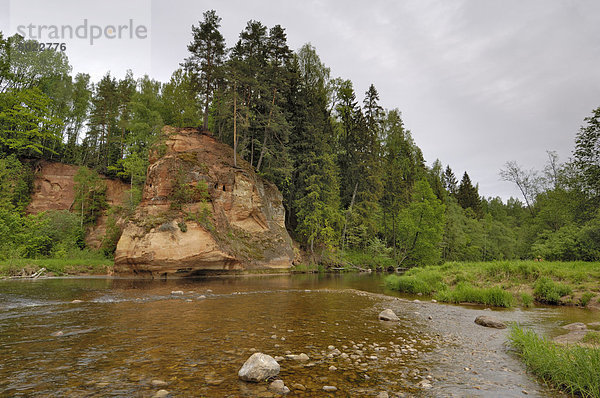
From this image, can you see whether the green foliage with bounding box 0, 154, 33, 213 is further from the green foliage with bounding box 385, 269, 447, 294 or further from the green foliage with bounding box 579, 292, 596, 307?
the green foliage with bounding box 579, 292, 596, 307

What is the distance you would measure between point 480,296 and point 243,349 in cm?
1295

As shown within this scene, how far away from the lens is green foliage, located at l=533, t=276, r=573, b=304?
45.4 feet

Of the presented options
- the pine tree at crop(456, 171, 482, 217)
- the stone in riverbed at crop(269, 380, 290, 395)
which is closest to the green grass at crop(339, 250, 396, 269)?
the stone in riverbed at crop(269, 380, 290, 395)

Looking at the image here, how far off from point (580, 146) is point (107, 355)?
3946 centimetres

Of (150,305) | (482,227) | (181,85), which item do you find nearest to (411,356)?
(150,305)

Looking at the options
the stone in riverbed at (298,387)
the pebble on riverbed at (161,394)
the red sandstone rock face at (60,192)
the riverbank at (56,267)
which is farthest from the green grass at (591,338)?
the red sandstone rock face at (60,192)

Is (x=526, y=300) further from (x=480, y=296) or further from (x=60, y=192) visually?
(x=60, y=192)

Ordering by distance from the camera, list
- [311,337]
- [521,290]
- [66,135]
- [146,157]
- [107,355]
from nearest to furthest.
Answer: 1. [107,355]
2. [311,337]
3. [521,290]
4. [146,157]
5. [66,135]

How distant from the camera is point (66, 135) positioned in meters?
45.9

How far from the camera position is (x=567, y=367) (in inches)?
180

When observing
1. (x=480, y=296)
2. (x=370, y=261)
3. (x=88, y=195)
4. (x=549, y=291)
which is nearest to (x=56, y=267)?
(x=88, y=195)

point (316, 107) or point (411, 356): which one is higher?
point (316, 107)

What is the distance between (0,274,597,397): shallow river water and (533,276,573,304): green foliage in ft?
7.79

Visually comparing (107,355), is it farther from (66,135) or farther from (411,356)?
(66,135)
